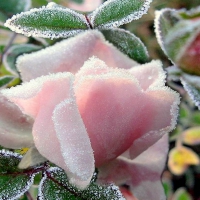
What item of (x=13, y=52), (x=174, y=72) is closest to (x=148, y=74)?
(x=174, y=72)

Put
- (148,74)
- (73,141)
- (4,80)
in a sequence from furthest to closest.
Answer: (4,80) < (148,74) < (73,141)

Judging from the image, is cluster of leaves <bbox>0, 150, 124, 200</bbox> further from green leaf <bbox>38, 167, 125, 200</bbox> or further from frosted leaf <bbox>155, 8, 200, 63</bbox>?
frosted leaf <bbox>155, 8, 200, 63</bbox>

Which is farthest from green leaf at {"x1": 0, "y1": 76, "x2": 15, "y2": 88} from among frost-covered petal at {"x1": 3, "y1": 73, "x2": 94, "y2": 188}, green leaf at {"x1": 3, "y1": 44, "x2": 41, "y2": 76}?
frost-covered petal at {"x1": 3, "y1": 73, "x2": 94, "y2": 188}

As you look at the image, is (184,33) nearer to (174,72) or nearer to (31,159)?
(174,72)

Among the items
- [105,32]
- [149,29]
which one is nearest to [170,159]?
[149,29]

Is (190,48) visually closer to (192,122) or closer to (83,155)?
(83,155)

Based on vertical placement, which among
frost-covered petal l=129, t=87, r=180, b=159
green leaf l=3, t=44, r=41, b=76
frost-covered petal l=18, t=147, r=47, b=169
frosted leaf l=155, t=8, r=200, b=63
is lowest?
green leaf l=3, t=44, r=41, b=76
